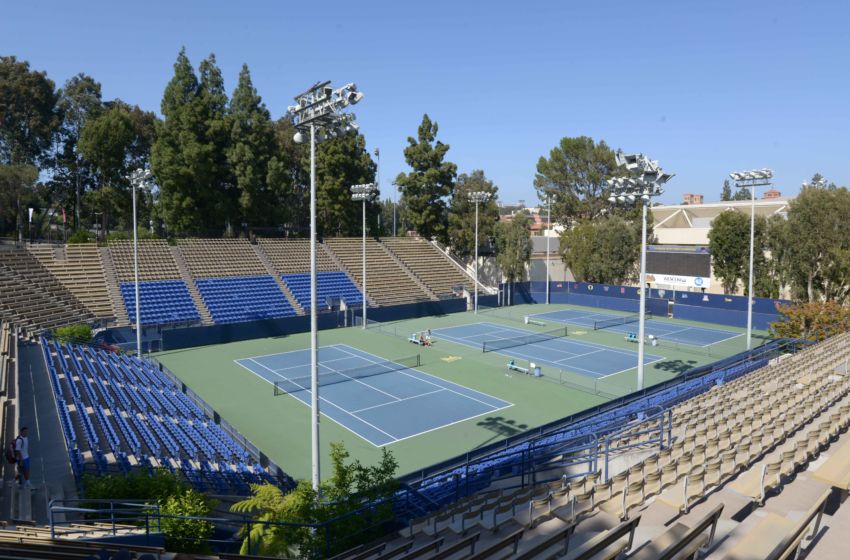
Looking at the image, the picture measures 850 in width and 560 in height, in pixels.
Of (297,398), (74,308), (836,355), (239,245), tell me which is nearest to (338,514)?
(297,398)

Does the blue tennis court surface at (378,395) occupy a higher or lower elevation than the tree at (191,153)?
lower

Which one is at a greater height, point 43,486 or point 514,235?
point 514,235

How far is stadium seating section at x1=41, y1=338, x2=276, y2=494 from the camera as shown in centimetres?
1512

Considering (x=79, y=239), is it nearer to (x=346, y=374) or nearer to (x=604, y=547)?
(x=346, y=374)

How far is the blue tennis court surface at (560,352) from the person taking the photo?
104 ft

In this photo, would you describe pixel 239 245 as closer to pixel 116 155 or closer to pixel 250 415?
pixel 116 155

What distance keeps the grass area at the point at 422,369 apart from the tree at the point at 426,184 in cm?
2000

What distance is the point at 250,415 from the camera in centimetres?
2311

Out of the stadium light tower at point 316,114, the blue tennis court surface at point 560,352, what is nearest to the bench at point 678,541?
the stadium light tower at point 316,114

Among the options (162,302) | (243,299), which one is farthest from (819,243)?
(162,302)

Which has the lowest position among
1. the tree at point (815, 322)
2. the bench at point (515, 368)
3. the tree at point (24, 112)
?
the bench at point (515, 368)

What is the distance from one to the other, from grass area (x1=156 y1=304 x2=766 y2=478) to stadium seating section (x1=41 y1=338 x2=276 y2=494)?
1914mm

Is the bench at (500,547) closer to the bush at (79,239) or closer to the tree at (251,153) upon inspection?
the bush at (79,239)

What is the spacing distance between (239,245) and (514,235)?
2623 centimetres
